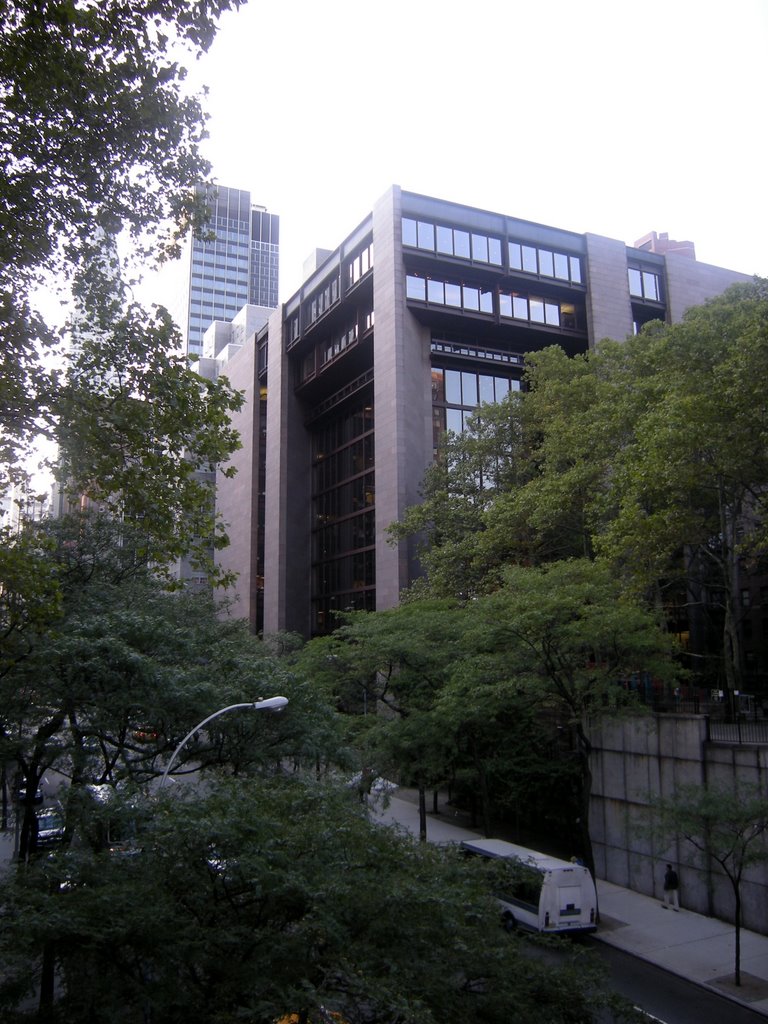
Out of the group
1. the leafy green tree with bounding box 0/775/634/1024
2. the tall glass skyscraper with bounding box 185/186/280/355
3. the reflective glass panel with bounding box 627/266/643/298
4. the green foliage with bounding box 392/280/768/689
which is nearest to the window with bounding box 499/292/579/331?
the reflective glass panel with bounding box 627/266/643/298

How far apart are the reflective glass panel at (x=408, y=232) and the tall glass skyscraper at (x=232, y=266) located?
117652 millimetres

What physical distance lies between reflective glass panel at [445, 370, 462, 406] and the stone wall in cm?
3251

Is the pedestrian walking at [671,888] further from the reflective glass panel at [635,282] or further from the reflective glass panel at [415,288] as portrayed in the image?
the reflective glass panel at [635,282]

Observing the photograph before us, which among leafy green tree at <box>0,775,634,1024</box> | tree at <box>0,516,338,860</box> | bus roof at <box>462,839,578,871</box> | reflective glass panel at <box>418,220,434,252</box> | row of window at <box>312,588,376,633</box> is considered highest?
reflective glass panel at <box>418,220,434,252</box>

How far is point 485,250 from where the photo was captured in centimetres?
5366

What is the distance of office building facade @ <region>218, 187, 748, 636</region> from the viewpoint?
5159 centimetres

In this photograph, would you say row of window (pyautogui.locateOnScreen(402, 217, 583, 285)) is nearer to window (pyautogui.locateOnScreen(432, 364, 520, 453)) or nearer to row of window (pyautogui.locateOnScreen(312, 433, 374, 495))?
window (pyautogui.locateOnScreen(432, 364, 520, 453))

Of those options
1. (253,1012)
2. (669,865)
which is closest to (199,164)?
(253,1012)

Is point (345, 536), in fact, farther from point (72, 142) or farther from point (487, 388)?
point (72, 142)

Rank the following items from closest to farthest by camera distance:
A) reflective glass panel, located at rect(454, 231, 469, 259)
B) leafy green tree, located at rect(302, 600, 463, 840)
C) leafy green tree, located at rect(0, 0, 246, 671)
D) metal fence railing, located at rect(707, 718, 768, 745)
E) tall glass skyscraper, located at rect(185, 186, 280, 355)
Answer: leafy green tree, located at rect(0, 0, 246, 671)
metal fence railing, located at rect(707, 718, 768, 745)
leafy green tree, located at rect(302, 600, 463, 840)
reflective glass panel, located at rect(454, 231, 469, 259)
tall glass skyscraper, located at rect(185, 186, 280, 355)

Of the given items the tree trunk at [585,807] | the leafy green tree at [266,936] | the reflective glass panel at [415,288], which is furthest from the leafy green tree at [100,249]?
the reflective glass panel at [415,288]

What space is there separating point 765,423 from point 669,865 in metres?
12.7

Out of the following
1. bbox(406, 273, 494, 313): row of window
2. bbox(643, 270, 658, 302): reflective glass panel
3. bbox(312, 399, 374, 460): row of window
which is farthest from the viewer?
bbox(312, 399, 374, 460): row of window

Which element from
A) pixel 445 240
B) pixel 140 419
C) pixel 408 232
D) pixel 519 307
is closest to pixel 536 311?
pixel 519 307
